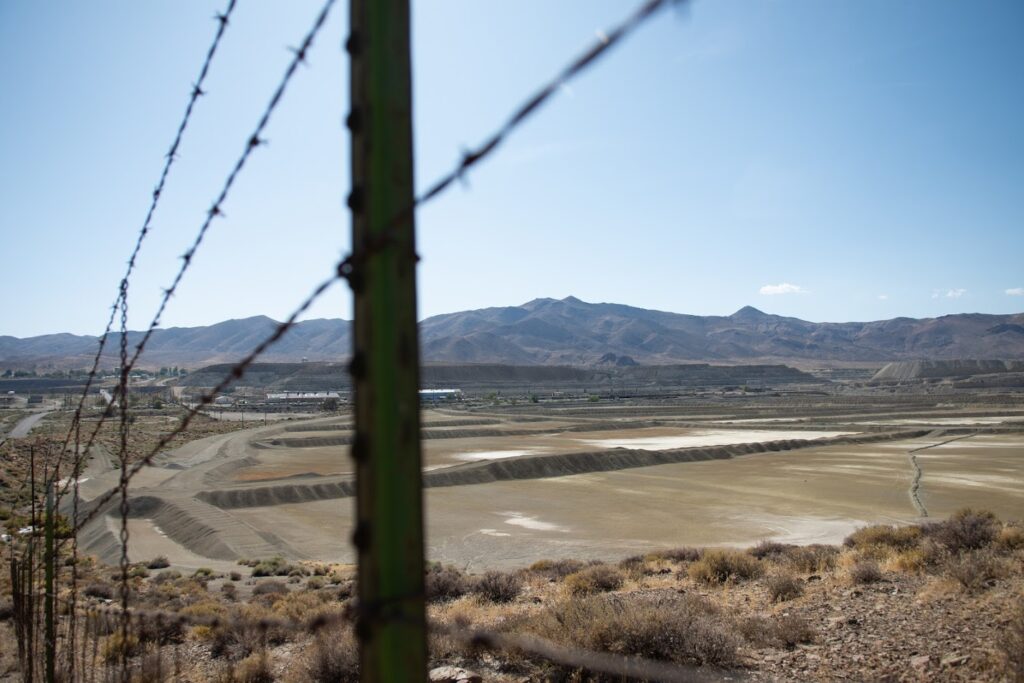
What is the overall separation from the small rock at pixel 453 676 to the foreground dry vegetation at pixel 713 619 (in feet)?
1.63

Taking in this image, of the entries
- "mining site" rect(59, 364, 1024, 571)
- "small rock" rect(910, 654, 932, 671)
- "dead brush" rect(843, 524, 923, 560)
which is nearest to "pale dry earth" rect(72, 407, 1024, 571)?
"mining site" rect(59, 364, 1024, 571)

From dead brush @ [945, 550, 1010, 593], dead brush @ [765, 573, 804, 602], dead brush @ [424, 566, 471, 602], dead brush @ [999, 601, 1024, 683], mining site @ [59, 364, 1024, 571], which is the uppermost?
dead brush @ [999, 601, 1024, 683]

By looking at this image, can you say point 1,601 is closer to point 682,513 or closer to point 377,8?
point 377,8

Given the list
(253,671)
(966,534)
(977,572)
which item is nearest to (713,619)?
Answer: (977,572)

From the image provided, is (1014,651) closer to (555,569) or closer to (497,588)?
(497,588)

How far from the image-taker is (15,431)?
84812 millimetres

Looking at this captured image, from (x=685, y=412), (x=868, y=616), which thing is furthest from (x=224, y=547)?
(x=685, y=412)

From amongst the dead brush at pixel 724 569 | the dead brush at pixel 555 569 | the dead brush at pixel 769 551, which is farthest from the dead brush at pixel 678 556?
the dead brush at pixel 724 569

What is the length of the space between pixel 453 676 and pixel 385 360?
27.1ft

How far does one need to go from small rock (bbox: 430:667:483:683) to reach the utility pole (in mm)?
7731

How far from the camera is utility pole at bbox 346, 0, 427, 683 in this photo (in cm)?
201

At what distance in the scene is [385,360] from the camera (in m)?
2.07

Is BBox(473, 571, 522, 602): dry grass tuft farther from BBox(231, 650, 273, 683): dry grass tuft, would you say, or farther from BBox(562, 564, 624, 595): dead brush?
BBox(231, 650, 273, 683): dry grass tuft

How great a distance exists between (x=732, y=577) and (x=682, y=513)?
64.7 feet
